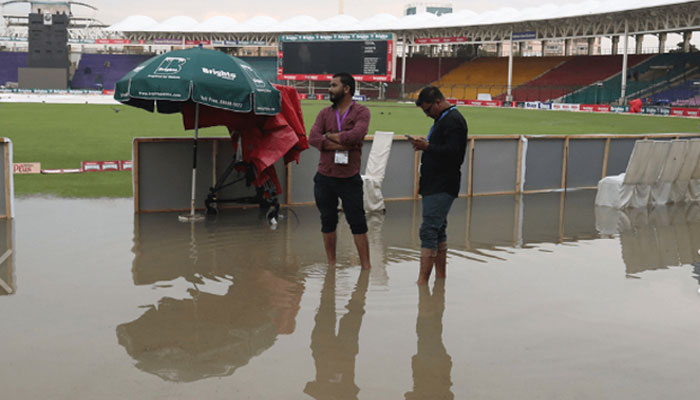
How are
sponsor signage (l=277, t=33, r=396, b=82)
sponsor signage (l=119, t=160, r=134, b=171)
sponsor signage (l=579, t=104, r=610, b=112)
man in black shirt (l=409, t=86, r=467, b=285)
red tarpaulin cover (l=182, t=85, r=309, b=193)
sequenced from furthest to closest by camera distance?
sponsor signage (l=277, t=33, r=396, b=82)
sponsor signage (l=579, t=104, r=610, b=112)
sponsor signage (l=119, t=160, r=134, b=171)
red tarpaulin cover (l=182, t=85, r=309, b=193)
man in black shirt (l=409, t=86, r=467, b=285)

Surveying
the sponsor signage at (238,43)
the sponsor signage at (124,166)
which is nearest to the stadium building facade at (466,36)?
the sponsor signage at (238,43)

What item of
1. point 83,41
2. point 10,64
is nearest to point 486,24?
point 83,41

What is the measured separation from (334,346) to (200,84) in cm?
470

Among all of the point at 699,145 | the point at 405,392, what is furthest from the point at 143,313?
the point at 699,145

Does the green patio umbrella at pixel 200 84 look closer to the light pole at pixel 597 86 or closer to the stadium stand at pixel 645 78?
the stadium stand at pixel 645 78

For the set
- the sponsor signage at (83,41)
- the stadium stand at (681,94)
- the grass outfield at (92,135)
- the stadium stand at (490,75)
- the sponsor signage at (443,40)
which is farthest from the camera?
the sponsor signage at (83,41)

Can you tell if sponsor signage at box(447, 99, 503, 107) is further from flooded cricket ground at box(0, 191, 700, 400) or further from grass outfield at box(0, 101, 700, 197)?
flooded cricket ground at box(0, 191, 700, 400)

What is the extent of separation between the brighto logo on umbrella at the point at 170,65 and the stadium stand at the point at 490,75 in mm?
61417

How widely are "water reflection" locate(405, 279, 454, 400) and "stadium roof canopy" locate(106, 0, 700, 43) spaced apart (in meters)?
48.9

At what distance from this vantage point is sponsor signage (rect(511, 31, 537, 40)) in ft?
222

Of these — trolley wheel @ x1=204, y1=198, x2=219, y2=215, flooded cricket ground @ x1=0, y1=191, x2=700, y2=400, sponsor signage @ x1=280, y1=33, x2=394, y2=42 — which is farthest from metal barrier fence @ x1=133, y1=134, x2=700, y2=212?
sponsor signage @ x1=280, y1=33, x2=394, y2=42

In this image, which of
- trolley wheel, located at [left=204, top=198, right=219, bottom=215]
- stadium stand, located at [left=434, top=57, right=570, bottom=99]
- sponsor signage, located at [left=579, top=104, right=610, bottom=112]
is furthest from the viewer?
stadium stand, located at [left=434, top=57, right=570, bottom=99]

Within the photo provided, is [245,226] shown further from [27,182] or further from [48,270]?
[27,182]

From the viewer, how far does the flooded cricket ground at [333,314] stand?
444cm
